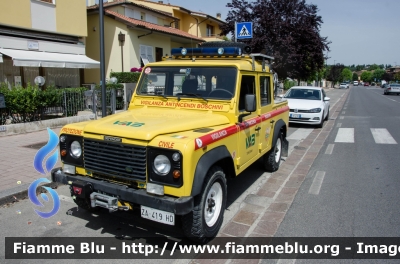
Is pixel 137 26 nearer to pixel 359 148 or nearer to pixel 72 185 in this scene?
pixel 359 148

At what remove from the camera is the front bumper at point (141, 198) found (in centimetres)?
318

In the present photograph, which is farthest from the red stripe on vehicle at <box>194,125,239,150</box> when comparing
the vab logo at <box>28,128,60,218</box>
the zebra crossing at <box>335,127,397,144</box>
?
the zebra crossing at <box>335,127,397,144</box>

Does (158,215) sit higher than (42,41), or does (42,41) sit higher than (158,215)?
(42,41)

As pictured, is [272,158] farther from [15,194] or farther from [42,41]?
[42,41]

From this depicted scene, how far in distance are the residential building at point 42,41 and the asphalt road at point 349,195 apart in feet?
40.6

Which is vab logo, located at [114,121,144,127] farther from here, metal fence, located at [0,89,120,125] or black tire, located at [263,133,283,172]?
metal fence, located at [0,89,120,125]

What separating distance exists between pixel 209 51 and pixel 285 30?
14243 mm

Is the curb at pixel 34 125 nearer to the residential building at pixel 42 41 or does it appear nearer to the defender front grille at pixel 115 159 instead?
the residential building at pixel 42 41

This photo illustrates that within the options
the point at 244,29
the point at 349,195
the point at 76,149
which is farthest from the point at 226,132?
the point at 244,29

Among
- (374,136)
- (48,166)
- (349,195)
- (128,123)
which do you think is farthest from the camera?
(374,136)

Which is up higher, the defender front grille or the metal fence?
the metal fence

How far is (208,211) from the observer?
3.88 meters

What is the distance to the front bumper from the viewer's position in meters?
3.18

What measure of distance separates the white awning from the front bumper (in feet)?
38.6
